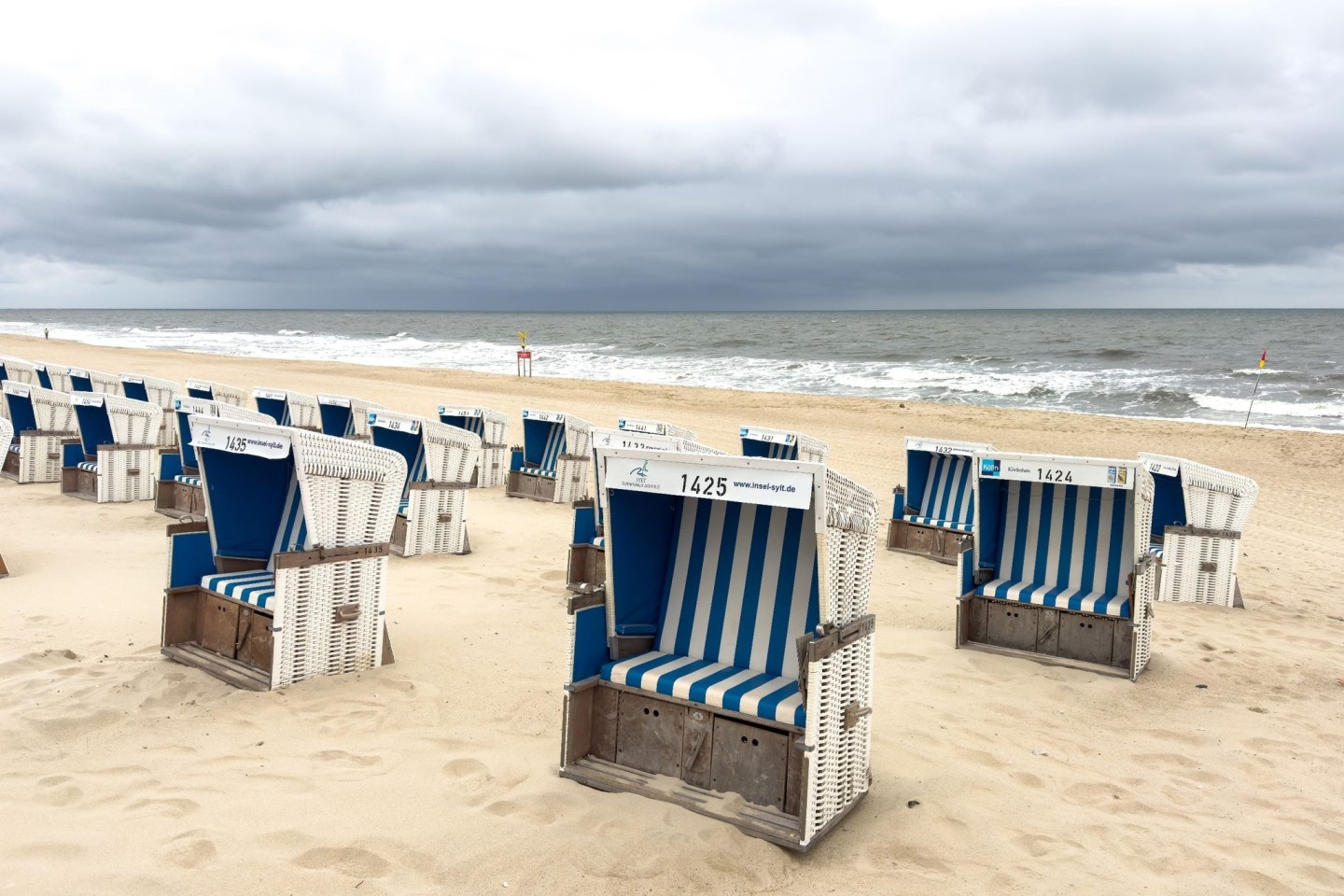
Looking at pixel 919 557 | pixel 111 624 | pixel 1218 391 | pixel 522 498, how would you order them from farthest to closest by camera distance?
pixel 1218 391
pixel 522 498
pixel 919 557
pixel 111 624

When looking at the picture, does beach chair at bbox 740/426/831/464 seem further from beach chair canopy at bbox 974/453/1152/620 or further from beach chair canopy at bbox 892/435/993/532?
beach chair canopy at bbox 974/453/1152/620

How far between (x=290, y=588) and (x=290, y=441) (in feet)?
2.59

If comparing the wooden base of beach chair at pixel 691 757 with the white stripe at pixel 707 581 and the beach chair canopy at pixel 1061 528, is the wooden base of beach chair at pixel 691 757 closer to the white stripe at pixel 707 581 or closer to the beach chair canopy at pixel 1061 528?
the white stripe at pixel 707 581

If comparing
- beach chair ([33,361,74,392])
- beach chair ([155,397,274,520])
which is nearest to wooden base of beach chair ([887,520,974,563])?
beach chair ([155,397,274,520])

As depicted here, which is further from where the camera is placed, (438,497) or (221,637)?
(438,497)

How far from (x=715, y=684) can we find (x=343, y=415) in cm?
877

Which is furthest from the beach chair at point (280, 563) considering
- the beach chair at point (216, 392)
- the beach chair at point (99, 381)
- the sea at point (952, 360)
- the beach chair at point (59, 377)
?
the sea at point (952, 360)

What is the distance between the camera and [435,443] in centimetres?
840

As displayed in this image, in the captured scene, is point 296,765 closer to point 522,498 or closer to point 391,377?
point 522,498

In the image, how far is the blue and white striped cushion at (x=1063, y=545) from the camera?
6.59 metres

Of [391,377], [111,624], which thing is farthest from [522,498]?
[391,377]

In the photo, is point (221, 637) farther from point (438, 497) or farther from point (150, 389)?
point (150, 389)

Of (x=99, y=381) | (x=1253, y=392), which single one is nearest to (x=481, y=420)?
(x=99, y=381)

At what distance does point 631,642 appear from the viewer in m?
4.50
